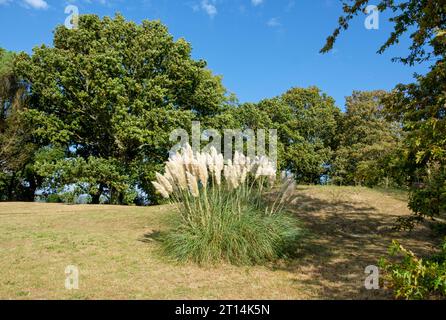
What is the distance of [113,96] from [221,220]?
1577 cm

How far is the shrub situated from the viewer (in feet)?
20.7

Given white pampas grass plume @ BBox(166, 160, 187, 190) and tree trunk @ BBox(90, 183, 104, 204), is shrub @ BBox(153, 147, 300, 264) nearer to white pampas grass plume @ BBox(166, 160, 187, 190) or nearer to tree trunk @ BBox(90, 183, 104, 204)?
white pampas grass plume @ BBox(166, 160, 187, 190)

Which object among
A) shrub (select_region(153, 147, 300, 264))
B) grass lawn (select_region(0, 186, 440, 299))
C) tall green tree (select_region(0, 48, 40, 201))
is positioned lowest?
grass lawn (select_region(0, 186, 440, 299))

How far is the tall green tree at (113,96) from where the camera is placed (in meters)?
20.2

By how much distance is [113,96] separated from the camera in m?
20.2

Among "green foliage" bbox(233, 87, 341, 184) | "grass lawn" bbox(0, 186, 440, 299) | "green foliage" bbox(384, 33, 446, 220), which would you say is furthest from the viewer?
"green foliage" bbox(233, 87, 341, 184)

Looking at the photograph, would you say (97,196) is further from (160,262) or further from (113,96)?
(160,262)

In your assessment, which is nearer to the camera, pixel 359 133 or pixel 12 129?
pixel 12 129

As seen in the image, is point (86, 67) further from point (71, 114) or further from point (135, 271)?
point (135, 271)

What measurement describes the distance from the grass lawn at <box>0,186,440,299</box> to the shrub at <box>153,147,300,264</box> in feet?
0.91

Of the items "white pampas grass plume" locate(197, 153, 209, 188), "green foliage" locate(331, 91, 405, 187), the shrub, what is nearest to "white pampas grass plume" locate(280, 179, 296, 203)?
the shrub

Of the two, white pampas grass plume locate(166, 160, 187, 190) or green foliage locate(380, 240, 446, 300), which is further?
white pampas grass plume locate(166, 160, 187, 190)

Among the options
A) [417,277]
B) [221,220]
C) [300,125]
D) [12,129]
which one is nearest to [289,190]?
[221,220]
